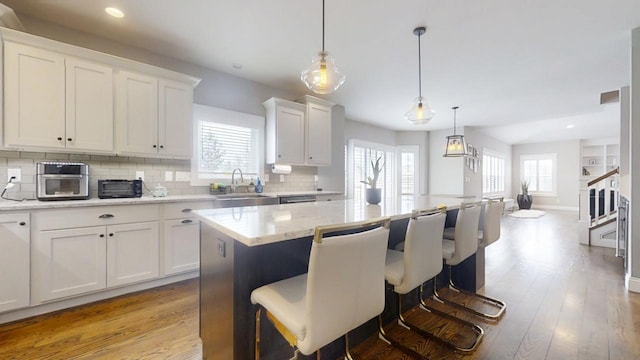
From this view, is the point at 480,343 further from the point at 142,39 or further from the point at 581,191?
the point at 581,191

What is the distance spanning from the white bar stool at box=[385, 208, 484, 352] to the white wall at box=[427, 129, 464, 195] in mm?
6014

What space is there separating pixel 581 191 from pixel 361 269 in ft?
19.7

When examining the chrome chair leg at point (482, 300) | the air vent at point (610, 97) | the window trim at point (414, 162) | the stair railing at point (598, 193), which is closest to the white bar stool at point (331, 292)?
the chrome chair leg at point (482, 300)

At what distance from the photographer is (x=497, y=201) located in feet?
8.20

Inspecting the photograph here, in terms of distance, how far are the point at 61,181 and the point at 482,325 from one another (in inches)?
149

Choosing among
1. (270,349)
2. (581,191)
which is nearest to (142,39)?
(270,349)

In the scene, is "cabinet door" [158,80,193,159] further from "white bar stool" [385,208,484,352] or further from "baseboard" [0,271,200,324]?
"white bar stool" [385,208,484,352]

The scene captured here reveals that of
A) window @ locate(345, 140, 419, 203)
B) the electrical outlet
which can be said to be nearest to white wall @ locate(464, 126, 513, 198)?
window @ locate(345, 140, 419, 203)

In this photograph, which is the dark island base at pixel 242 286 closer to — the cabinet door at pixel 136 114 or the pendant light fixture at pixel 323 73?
the pendant light fixture at pixel 323 73

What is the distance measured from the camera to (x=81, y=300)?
236cm

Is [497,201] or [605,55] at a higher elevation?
[605,55]

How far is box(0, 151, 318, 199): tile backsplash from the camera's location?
2.39m

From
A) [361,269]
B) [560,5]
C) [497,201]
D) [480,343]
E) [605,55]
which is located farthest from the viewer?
[605,55]

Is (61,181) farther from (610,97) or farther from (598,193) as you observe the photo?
(610,97)
